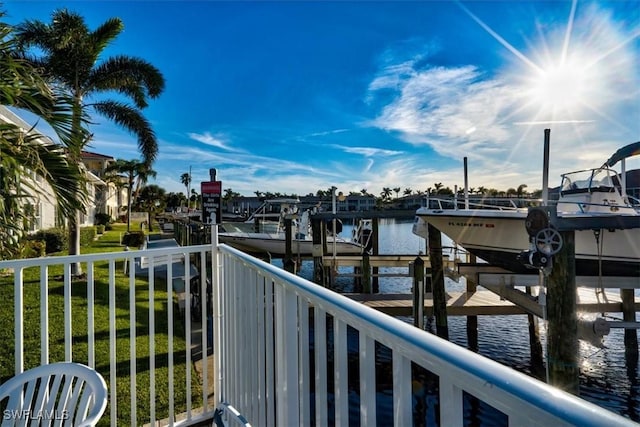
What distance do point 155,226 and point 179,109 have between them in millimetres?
23737

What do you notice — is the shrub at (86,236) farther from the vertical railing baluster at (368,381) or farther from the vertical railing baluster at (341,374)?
the vertical railing baluster at (368,381)

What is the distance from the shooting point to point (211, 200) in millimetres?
3373

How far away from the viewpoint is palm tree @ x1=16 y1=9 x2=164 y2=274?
26.0 ft

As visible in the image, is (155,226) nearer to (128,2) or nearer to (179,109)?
(179,109)

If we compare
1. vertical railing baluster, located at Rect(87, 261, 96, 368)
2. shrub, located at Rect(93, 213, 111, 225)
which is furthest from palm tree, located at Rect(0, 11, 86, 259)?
shrub, located at Rect(93, 213, 111, 225)

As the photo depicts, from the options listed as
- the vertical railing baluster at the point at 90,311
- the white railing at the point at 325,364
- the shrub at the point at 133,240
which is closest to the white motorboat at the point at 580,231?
the white railing at the point at 325,364

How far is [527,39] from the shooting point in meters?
6.61

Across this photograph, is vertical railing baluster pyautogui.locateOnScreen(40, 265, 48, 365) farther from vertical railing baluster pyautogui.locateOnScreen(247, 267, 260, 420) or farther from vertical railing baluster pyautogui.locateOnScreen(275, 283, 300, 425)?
vertical railing baluster pyautogui.locateOnScreen(275, 283, 300, 425)

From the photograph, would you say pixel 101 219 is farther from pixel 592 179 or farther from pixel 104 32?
pixel 592 179

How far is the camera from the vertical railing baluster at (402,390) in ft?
2.63

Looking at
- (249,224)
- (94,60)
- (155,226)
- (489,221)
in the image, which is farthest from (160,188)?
(489,221)

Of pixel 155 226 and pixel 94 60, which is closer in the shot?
pixel 94 60

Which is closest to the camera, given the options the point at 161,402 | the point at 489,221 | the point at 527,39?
the point at 161,402

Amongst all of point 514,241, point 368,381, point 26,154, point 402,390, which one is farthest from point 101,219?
point 402,390
